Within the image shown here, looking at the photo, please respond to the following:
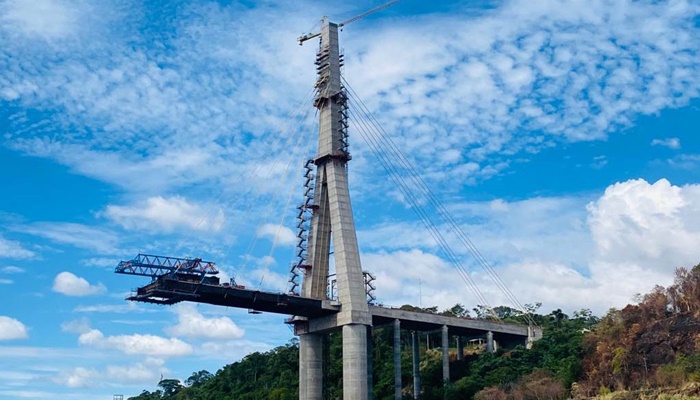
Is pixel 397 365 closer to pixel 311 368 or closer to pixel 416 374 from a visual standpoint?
pixel 416 374

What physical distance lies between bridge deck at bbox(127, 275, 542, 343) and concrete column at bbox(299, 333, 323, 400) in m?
2.49

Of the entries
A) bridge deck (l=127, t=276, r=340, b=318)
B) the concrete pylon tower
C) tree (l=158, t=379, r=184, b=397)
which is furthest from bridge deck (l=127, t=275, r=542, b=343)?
tree (l=158, t=379, r=184, b=397)

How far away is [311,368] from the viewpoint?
82.3 m

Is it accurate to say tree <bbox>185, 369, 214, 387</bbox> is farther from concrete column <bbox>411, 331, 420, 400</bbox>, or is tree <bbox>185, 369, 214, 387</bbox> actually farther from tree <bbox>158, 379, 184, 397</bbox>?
concrete column <bbox>411, 331, 420, 400</bbox>

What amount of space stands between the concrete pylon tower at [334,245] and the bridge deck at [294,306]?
2.30 meters

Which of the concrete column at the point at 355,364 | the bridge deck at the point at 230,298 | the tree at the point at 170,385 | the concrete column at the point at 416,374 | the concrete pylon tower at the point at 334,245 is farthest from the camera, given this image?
the tree at the point at 170,385

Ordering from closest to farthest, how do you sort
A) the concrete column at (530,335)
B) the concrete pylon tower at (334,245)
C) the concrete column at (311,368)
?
1. the concrete pylon tower at (334,245)
2. the concrete column at (311,368)
3. the concrete column at (530,335)

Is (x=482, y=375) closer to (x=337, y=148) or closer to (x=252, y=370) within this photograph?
(x=337, y=148)

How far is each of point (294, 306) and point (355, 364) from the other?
8409 mm

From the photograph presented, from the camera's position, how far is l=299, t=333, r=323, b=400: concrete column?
8144 centimetres

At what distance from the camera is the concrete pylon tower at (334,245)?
7538cm

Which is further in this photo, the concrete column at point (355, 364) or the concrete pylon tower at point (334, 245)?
the concrete pylon tower at point (334, 245)

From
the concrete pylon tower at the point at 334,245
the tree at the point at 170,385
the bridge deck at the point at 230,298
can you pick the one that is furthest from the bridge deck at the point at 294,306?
the tree at the point at 170,385

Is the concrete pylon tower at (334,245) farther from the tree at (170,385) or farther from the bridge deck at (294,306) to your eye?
the tree at (170,385)
